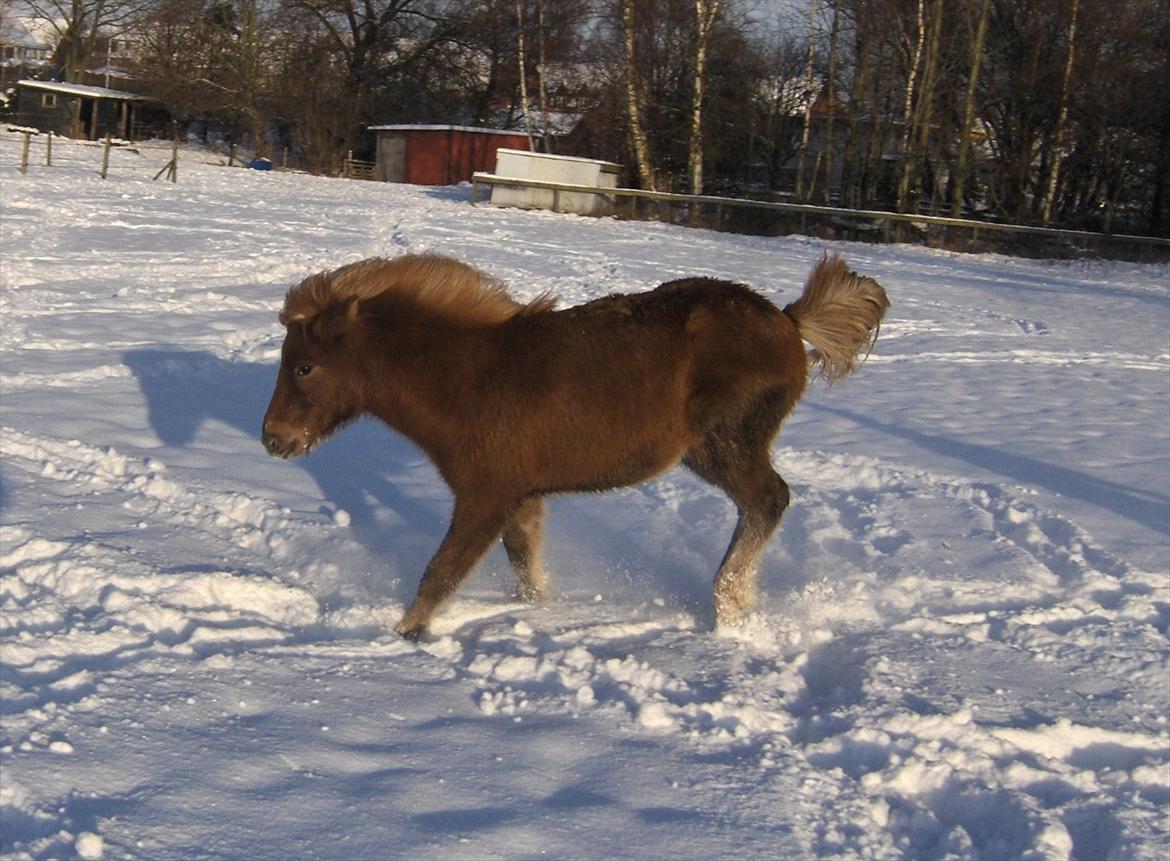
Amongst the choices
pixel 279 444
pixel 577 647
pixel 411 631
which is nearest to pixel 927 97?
pixel 279 444

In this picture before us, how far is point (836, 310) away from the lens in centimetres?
555

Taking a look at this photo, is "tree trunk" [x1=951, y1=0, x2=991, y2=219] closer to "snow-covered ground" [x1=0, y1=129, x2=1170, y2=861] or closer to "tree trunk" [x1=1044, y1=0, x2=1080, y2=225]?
"tree trunk" [x1=1044, y1=0, x2=1080, y2=225]

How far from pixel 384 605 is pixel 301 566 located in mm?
608

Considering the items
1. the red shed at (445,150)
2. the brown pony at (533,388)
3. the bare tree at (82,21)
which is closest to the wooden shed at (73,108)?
the bare tree at (82,21)

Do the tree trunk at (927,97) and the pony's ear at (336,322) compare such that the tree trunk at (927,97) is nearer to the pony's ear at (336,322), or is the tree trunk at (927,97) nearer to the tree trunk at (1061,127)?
the tree trunk at (1061,127)

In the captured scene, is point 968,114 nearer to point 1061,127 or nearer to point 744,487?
point 1061,127

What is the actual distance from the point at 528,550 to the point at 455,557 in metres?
0.57

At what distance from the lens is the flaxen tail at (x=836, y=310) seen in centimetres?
553

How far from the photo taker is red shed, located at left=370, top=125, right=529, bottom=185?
46.8 meters

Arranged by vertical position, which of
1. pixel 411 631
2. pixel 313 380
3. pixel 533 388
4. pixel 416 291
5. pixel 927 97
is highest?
pixel 927 97

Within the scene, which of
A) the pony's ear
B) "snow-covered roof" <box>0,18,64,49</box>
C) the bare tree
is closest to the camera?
the pony's ear

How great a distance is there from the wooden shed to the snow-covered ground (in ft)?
197

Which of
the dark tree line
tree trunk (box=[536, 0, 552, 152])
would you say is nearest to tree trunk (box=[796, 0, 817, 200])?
the dark tree line

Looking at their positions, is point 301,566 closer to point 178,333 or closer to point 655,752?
point 655,752
